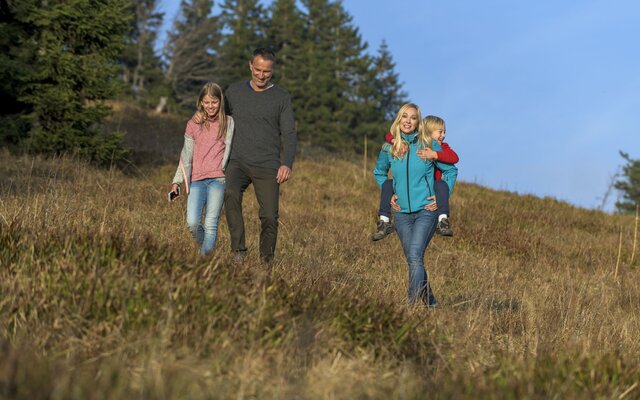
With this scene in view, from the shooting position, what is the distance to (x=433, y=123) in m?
5.62

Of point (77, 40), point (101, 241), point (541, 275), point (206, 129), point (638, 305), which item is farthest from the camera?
point (77, 40)

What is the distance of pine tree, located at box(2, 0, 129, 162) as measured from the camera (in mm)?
12953

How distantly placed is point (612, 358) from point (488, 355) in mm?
712

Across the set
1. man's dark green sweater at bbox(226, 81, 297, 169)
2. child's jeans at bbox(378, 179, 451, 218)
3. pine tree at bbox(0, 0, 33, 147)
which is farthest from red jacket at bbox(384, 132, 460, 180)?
pine tree at bbox(0, 0, 33, 147)

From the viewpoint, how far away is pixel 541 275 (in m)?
8.87

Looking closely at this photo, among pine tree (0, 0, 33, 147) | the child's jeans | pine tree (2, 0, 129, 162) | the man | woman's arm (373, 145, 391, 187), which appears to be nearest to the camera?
the child's jeans

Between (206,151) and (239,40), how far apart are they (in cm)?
4297

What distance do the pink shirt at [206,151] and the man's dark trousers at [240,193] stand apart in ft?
0.50

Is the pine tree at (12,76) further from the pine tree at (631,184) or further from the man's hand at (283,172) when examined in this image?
the pine tree at (631,184)

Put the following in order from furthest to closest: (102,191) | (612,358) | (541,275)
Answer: (102,191) < (541,275) < (612,358)

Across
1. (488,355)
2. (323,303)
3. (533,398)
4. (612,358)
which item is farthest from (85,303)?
(612,358)

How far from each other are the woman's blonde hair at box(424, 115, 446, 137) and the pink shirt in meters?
1.86

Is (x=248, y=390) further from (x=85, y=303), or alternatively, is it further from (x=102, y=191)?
(x=102, y=191)

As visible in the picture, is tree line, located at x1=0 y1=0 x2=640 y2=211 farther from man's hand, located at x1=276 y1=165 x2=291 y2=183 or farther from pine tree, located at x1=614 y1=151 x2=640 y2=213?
man's hand, located at x1=276 y1=165 x2=291 y2=183
